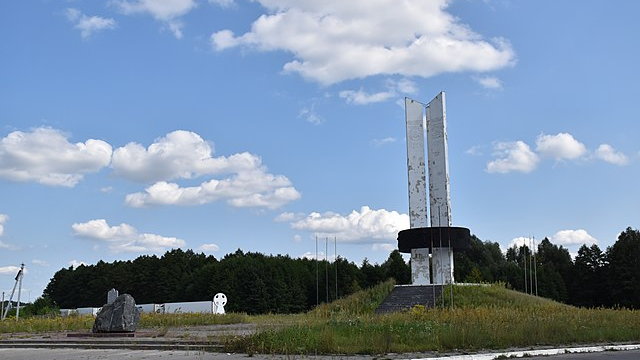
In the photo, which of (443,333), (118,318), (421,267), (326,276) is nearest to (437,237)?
(421,267)

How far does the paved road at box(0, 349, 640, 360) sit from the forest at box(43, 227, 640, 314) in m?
35.6

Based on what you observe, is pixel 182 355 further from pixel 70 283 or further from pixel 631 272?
pixel 70 283

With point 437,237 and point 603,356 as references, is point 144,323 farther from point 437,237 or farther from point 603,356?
point 603,356

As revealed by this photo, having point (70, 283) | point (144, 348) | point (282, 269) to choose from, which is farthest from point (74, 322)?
point (70, 283)

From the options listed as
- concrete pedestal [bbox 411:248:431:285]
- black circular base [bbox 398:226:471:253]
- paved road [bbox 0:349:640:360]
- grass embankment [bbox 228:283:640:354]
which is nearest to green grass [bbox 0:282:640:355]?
grass embankment [bbox 228:283:640:354]

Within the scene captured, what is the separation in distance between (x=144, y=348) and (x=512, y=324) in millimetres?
9524

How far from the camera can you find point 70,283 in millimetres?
92938

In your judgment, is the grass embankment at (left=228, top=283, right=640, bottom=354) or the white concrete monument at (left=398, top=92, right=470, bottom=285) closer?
the grass embankment at (left=228, top=283, right=640, bottom=354)

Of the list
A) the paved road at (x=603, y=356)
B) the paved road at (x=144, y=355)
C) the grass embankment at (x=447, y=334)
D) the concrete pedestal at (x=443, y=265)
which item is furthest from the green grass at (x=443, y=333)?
the concrete pedestal at (x=443, y=265)

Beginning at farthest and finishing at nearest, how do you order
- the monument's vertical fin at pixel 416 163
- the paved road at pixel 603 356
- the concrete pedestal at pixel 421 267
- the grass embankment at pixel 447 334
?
1. the monument's vertical fin at pixel 416 163
2. the concrete pedestal at pixel 421 267
3. the grass embankment at pixel 447 334
4. the paved road at pixel 603 356

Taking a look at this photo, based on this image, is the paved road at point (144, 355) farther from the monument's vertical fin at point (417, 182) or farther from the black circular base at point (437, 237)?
the monument's vertical fin at point (417, 182)

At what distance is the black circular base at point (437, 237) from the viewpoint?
3581 centimetres

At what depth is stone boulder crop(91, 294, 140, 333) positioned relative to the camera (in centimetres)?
2112

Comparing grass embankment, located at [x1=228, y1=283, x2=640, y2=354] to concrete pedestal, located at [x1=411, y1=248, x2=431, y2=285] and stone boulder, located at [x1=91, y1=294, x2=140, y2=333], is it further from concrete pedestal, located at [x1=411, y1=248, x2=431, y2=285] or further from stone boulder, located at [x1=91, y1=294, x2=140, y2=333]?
concrete pedestal, located at [x1=411, y1=248, x2=431, y2=285]
